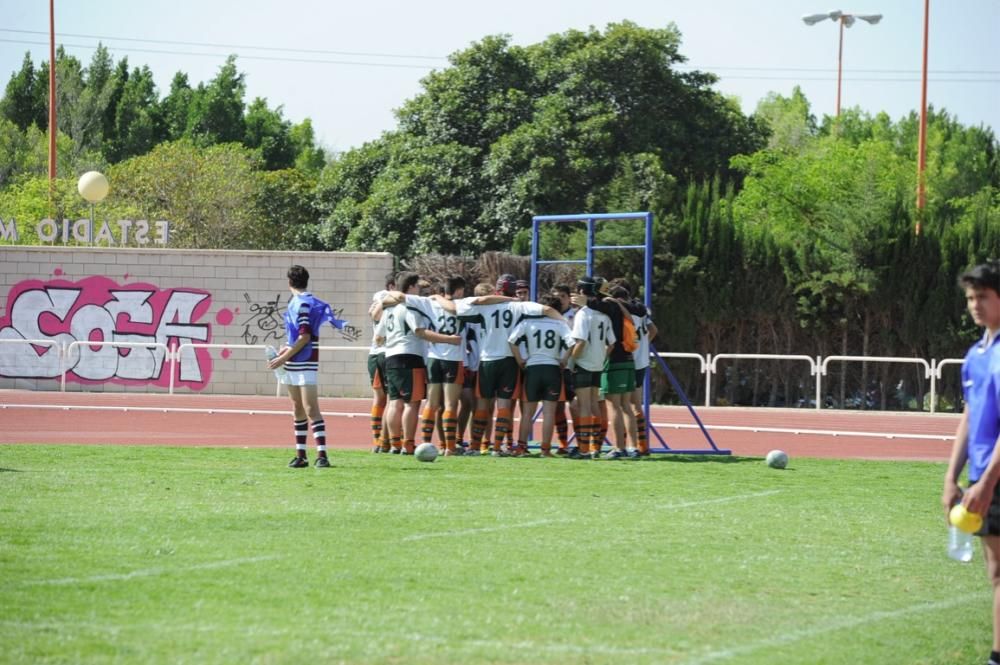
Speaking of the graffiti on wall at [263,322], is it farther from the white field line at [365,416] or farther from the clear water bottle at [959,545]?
the clear water bottle at [959,545]

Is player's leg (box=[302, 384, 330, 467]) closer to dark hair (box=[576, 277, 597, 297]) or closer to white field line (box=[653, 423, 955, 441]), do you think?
dark hair (box=[576, 277, 597, 297])

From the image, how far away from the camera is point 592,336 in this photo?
1783 cm

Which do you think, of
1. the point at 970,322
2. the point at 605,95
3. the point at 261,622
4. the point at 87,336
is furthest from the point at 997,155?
the point at 261,622

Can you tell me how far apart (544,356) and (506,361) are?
48 cm

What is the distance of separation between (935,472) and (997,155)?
49538 millimetres

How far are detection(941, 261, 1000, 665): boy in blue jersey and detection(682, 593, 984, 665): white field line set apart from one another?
0.96 meters

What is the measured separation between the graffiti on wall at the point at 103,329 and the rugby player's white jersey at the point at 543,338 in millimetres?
18406

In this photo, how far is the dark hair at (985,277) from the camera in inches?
273

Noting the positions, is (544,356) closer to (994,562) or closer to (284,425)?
(284,425)

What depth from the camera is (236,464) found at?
16359 millimetres

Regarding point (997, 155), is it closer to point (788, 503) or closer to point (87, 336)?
point (87, 336)

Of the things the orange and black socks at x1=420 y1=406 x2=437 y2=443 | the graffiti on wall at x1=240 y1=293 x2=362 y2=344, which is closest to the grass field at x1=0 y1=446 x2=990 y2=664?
the orange and black socks at x1=420 y1=406 x2=437 y2=443

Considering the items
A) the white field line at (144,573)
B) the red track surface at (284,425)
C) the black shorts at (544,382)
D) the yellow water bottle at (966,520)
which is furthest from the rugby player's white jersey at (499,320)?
the yellow water bottle at (966,520)

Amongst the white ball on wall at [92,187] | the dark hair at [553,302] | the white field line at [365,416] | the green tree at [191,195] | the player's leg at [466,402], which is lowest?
the white field line at [365,416]
